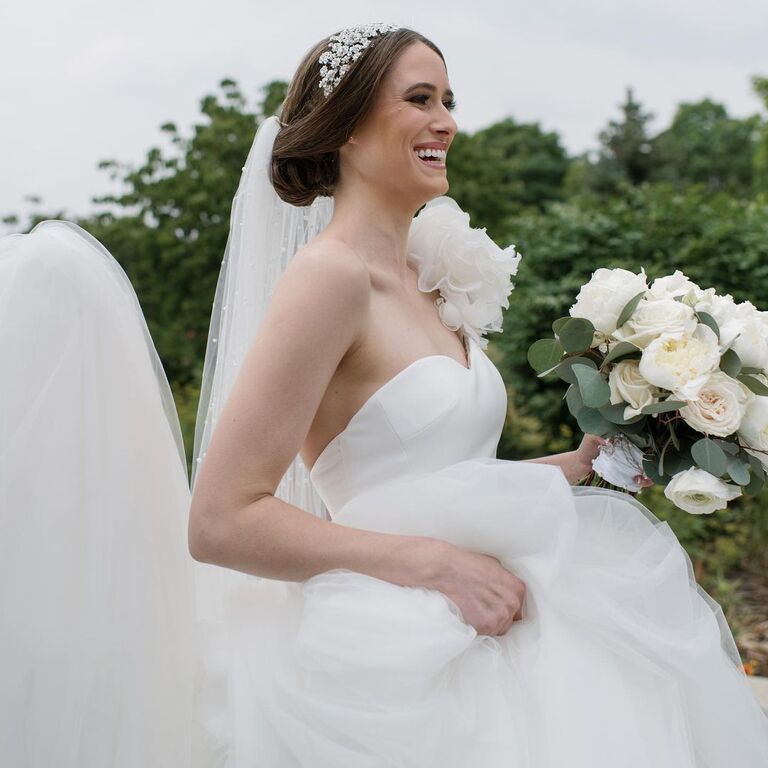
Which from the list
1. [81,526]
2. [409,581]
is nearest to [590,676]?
[409,581]

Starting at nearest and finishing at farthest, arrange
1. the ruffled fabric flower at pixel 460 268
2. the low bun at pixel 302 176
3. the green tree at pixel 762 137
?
the low bun at pixel 302 176
the ruffled fabric flower at pixel 460 268
the green tree at pixel 762 137

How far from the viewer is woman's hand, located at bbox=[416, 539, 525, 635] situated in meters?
1.79

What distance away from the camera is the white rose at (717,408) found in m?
1.92

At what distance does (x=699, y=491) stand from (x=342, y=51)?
1255 mm

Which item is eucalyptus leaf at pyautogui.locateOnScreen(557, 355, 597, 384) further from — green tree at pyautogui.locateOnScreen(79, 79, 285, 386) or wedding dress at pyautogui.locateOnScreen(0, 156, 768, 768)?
green tree at pyautogui.locateOnScreen(79, 79, 285, 386)

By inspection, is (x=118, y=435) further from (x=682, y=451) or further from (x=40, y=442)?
(x=682, y=451)

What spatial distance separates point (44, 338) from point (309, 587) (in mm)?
686

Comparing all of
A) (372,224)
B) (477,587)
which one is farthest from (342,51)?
(477,587)

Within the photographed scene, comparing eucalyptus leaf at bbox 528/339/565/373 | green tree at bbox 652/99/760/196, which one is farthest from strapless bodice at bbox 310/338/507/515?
green tree at bbox 652/99/760/196

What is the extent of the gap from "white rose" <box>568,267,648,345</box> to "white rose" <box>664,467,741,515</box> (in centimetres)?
36

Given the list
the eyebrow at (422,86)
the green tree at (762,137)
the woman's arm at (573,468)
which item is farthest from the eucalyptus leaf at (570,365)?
the green tree at (762,137)

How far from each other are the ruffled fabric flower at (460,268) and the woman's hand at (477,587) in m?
0.71

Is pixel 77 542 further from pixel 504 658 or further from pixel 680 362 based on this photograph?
pixel 680 362

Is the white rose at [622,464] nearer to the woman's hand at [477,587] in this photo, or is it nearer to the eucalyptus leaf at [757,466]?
the eucalyptus leaf at [757,466]
